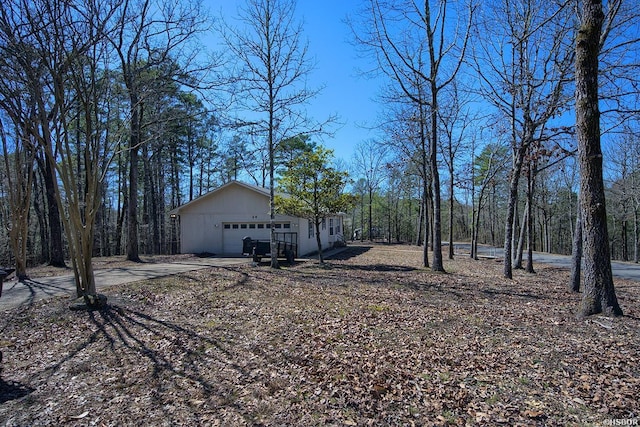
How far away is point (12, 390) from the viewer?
3682 millimetres

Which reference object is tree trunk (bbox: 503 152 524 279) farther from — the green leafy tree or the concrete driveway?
the concrete driveway

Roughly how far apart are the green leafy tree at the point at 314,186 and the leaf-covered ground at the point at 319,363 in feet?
23.1

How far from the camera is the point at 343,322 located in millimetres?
5691

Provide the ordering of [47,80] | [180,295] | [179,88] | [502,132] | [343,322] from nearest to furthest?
[343,322] → [47,80] → [180,295] → [502,132] → [179,88]

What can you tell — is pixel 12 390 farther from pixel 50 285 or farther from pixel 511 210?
A: pixel 511 210

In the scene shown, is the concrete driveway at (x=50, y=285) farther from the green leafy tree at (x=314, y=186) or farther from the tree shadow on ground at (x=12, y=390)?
the green leafy tree at (x=314, y=186)

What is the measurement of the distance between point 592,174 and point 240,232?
1615cm

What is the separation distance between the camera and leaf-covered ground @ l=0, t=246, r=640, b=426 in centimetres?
310

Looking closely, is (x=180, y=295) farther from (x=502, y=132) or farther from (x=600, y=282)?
(x=502, y=132)

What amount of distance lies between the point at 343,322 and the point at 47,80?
24.6 ft

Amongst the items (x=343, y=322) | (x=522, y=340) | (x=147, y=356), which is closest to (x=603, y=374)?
(x=522, y=340)

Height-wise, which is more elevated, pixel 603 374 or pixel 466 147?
pixel 466 147

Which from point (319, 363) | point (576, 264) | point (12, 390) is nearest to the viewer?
point (12, 390)

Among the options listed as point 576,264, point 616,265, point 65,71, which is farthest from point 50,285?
point 616,265
